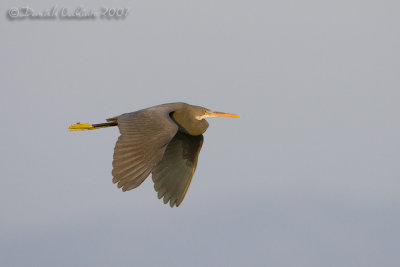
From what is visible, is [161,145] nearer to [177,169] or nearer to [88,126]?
[177,169]

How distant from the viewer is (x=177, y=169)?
12508 millimetres

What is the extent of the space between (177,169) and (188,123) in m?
0.93

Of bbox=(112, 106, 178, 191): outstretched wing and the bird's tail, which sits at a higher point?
the bird's tail

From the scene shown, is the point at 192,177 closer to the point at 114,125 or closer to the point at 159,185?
the point at 159,185

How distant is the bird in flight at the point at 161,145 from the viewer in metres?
9.65

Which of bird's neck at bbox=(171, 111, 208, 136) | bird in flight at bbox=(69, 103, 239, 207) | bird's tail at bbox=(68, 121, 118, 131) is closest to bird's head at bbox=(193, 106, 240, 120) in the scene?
bird in flight at bbox=(69, 103, 239, 207)

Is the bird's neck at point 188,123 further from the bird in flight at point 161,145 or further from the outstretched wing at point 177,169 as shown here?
the outstretched wing at point 177,169

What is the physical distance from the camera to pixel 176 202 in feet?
40.2

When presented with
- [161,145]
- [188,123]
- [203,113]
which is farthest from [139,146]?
[203,113]

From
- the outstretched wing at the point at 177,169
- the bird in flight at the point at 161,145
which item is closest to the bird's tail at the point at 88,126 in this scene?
the bird in flight at the point at 161,145

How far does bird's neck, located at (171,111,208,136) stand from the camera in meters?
12.0

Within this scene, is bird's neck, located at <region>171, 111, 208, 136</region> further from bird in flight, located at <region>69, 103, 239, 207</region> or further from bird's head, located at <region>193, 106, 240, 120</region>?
bird's head, located at <region>193, 106, 240, 120</region>

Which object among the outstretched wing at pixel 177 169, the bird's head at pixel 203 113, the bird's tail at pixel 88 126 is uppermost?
the bird's head at pixel 203 113

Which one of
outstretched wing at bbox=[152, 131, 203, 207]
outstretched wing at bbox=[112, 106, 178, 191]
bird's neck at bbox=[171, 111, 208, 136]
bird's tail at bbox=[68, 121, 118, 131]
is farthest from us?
outstretched wing at bbox=[152, 131, 203, 207]
